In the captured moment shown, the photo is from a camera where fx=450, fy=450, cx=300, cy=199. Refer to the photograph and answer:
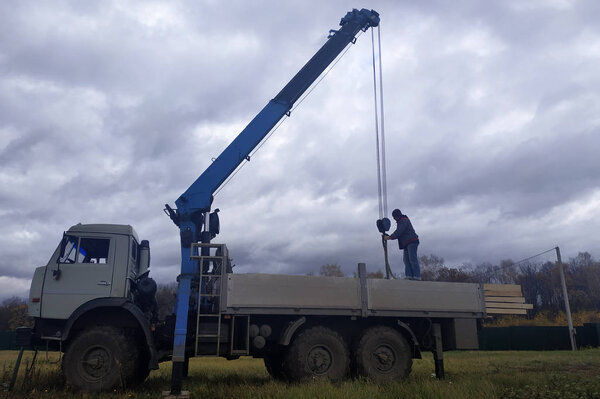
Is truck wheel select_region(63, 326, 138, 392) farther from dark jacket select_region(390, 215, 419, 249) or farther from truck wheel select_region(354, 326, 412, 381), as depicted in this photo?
dark jacket select_region(390, 215, 419, 249)

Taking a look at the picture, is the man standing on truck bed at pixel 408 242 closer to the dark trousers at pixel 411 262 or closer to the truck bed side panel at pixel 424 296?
the dark trousers at pixel 411 262

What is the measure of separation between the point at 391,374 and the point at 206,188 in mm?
5666

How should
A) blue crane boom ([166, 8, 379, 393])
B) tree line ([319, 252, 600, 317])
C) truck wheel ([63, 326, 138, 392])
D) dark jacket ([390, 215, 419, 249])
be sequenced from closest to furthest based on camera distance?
truck wheel ([63, 326, 138, 392]), blue crane boom ([166, 8, 379, 393]), dark jacket ([390, 215, 419, 249]), tree line ([319, 252, 600, 317])

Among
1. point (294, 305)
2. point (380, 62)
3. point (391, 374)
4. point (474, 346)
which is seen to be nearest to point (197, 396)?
point (294, 305)

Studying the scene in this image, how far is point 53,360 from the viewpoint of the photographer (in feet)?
28.2

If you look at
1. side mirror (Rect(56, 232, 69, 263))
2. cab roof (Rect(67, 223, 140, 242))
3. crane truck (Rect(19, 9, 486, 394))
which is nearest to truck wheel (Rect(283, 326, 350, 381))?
crane truck (Rect(19, 9, 486, 394))

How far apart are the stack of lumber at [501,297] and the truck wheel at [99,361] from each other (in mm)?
7442

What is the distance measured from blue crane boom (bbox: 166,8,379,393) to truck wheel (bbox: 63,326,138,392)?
109 cm

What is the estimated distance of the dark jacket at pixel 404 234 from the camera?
34.6 feet

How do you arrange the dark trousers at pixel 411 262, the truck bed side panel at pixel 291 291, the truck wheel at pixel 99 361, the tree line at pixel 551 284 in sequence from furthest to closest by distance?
the tree line at pixel 551 284 < the dark trousers at pixel 411 262 < the truck bed side panel at pixel 291 291 < the truck wheel at pixel 99 361

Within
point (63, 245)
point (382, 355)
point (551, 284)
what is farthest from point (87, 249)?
point (551, 284)

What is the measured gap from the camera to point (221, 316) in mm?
8688

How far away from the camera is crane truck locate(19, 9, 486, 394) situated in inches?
331

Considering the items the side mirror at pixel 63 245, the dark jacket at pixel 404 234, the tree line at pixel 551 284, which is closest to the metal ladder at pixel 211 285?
the side mirror at pixel 63 245
